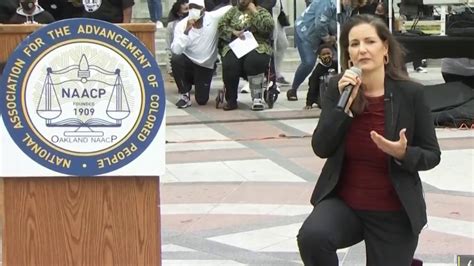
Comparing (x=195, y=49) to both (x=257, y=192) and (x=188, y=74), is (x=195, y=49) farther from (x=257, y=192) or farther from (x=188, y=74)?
(x=257, y=192)

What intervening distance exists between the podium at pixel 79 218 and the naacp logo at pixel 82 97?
11 centimetres

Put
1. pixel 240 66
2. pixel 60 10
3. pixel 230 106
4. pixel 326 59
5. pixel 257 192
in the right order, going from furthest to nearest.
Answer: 1. pixel 230 106
2. pixel 240 66
3. pixel 326 59
4. pixel 60 10
5. pixel 257 192

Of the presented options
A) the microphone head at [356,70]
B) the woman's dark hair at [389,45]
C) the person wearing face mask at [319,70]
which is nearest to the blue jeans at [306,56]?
the person wearing face mask at [319,70]

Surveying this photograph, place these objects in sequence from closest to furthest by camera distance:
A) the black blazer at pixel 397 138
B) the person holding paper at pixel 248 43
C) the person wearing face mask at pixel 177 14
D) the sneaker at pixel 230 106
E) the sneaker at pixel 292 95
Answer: the black blazer at pixel 397 138 < the person holding paper at pixel 248 43 < the sneaker at pixel 230 106 < the sneaker at pixel 292 95 < the person wearing face mask at pixel 177 14

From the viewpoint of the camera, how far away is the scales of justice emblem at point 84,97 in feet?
12.3

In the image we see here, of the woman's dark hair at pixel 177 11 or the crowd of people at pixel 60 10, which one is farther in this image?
the woman's dark hair at pixel 177 11

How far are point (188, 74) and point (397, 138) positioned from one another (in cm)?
844

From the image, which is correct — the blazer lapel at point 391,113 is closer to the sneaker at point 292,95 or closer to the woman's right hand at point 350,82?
the woman's right hand at point 350,82

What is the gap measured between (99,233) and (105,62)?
76 centimetres

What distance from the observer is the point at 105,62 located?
147 inches

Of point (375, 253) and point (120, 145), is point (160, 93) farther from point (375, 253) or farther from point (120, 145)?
point (375, 253)

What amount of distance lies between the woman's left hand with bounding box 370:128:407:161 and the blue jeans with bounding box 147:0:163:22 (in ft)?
44.6

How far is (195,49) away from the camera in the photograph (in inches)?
463

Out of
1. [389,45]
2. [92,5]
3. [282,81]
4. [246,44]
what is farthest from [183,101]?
[389,45]
